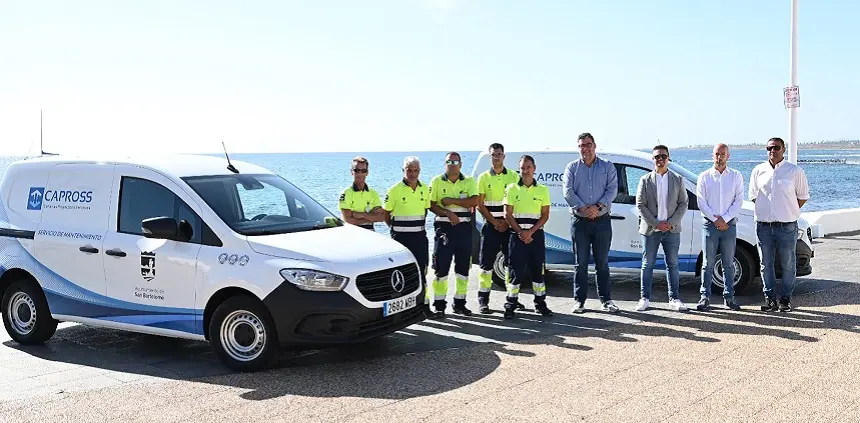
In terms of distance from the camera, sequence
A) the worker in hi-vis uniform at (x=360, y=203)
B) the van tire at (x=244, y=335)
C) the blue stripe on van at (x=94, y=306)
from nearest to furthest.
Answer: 1. the van tire at (x=244, y=335)
2. the blue stripe on van at (x=94, y=306)
3. the worker in hi-vis uniform at (x=360, y=203)

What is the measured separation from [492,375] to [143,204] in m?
3.47

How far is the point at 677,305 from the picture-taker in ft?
31.2

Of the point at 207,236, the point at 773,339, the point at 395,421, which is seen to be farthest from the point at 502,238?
the point at 395,421

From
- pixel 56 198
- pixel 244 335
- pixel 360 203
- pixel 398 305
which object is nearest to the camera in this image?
pixel 244 335

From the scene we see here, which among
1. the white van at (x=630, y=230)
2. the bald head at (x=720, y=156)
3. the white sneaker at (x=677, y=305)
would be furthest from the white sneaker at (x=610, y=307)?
the bald head at (x=720, y=156)

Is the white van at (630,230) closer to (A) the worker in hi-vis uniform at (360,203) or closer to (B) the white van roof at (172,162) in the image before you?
(A) the worker in hi-vis uniform at (360,203)

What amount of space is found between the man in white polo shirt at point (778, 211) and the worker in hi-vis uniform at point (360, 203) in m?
4.17

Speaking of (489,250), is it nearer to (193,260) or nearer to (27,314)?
(193,260)

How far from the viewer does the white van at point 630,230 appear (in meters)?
10.6

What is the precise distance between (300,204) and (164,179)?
49.7 inches

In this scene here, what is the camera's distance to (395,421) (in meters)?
5.47

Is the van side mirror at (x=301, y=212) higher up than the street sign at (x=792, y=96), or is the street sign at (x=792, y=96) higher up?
the street sign at (x=792, y=96)

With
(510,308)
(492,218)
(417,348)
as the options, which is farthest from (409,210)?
(417,348)

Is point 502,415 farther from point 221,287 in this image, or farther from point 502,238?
point 502,238
